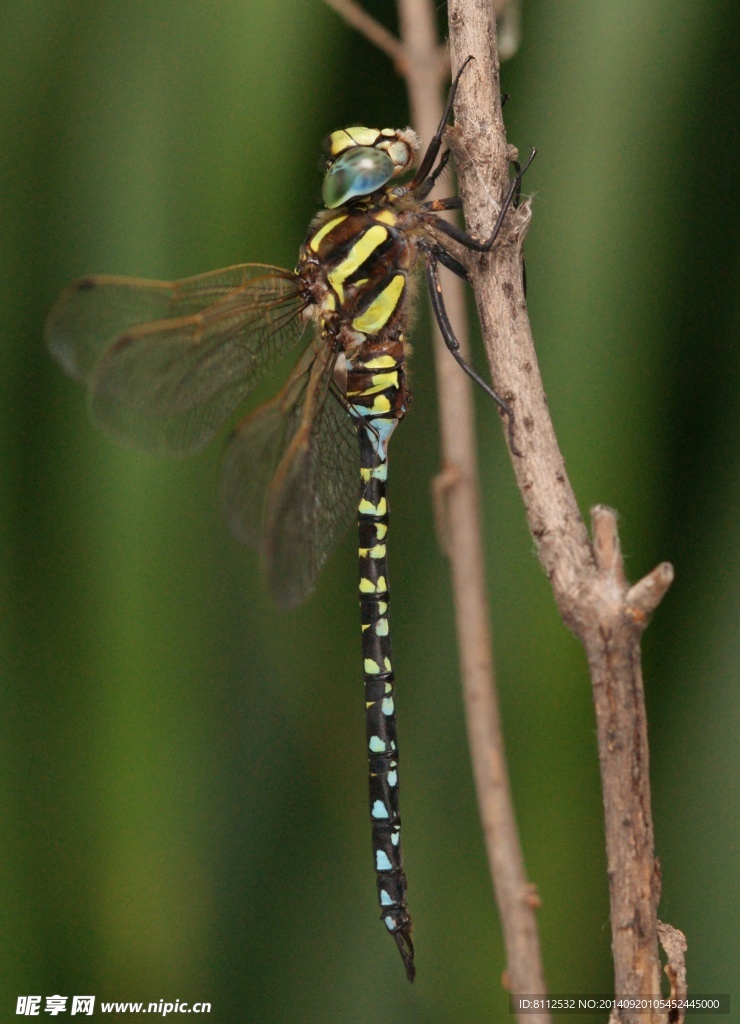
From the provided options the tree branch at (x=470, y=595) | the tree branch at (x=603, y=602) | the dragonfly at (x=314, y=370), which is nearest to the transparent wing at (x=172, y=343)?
the dragonfly at (x=314, y=370)

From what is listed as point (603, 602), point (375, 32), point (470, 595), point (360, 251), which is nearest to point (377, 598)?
point (470, 595)

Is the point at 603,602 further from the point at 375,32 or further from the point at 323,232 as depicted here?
the point at 375,32

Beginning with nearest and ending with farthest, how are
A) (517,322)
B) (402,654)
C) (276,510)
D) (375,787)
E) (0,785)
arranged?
(517,322), (375,787), (276,510), (0,785), (402,654)

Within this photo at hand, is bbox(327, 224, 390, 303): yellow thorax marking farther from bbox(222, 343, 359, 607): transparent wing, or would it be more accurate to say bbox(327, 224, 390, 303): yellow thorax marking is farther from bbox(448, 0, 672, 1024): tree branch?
bbox(448, 0, 672, 1024): tree branch

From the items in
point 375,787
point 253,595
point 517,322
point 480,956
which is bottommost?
Result: point 480,956

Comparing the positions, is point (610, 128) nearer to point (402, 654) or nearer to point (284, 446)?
point (284, 446)

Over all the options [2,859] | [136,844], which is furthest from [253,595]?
[2,859]

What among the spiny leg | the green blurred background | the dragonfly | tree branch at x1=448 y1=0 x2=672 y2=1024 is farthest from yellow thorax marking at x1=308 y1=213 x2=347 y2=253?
tree branch at x1=448 y1=0 x2=672 y2=1024
